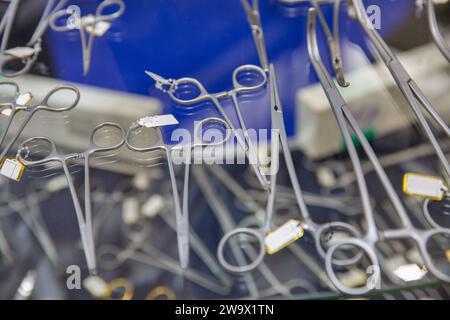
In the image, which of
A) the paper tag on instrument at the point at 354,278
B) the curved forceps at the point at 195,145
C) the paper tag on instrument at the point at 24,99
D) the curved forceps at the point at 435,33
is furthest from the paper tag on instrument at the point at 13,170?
the curved forceps at the point at 435,33

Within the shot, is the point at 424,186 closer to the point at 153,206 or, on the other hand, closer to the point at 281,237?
the point at 281,237

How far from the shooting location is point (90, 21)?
92 cm

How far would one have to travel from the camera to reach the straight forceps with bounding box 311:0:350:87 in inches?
31.5

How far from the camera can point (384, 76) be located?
2.63 feet

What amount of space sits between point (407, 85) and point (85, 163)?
1.77 ft

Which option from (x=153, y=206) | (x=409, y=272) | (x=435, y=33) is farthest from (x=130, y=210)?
(x=435, y=33)

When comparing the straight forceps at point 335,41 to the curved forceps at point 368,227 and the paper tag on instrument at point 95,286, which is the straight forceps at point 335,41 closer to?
the curved forceps at point 368,227

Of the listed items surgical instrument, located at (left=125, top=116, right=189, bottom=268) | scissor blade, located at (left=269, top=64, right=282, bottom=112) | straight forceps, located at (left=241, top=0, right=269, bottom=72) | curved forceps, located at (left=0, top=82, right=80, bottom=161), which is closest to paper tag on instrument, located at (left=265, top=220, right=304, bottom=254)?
surgical instrument, located at (left=125, top=116, right=189, bottom=268)

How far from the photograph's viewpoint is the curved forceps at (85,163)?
634 mm

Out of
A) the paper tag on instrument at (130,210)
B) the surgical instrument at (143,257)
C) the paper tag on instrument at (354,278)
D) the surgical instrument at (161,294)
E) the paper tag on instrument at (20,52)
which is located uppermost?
the paper tag on instrument at (20,52)

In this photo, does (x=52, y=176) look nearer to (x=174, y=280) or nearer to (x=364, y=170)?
(x=174, y=280)

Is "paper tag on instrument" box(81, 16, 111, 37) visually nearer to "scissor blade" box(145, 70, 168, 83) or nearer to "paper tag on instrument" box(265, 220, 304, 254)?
"scissor blade" box(145, 70, 168, 83)

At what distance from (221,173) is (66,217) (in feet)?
0.79

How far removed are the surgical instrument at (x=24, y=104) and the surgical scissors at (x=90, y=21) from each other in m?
0.12
